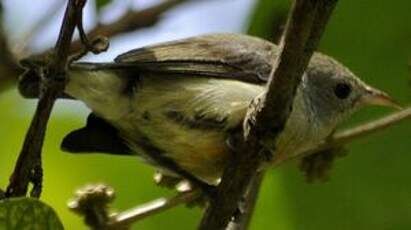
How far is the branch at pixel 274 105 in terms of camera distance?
2.44m

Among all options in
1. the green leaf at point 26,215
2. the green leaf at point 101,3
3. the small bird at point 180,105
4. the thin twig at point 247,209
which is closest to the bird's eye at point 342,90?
the small bird at point 180,105

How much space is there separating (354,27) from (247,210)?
0.91m

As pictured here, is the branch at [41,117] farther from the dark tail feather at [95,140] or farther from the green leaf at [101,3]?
the green leaf at [101,3]

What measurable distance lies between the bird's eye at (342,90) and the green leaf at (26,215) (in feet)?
7.22

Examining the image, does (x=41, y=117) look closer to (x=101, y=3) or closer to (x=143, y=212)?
(x=143, y=212)

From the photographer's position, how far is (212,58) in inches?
161

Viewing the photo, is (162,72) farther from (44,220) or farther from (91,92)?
(44,220)

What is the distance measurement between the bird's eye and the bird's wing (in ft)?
1.27

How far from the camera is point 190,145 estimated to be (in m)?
3.88

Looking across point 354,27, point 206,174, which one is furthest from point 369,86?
point 206,174

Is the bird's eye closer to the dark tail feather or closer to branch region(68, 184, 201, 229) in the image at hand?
the dark tail feather

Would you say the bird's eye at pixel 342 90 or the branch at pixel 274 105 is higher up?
the branch at pixel 274 105

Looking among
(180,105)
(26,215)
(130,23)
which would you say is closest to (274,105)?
(26,215)

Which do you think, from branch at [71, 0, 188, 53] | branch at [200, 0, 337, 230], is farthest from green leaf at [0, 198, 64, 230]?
branch at [71, 0, 188, 53]
